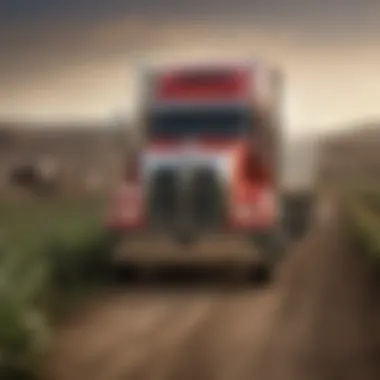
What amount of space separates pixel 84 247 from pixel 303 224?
404mm

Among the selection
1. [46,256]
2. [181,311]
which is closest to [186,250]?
[181,311]

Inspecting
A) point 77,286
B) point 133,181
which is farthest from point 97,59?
point 77,286

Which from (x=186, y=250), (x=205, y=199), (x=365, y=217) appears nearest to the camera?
(x=365, y=217)

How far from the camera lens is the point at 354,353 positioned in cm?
219

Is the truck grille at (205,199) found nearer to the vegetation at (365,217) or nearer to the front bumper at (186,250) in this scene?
the front bumper at (186,250)

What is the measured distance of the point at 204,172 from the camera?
98.4 inches

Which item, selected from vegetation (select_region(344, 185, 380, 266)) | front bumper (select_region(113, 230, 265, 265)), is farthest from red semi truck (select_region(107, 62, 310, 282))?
vegetation (select_region(344, 185, 380, 266))

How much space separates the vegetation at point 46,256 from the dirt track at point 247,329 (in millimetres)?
51

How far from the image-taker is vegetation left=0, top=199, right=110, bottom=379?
223cm

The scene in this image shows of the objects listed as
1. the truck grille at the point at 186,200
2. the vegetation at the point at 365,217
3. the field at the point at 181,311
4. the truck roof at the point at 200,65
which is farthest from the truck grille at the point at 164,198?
the vegetation at the point at 365,217

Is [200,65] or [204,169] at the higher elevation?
[200,65]

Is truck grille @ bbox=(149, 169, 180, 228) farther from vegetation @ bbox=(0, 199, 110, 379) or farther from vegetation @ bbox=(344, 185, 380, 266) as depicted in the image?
vegetation @ bbox=(344, 185, 380, 266)

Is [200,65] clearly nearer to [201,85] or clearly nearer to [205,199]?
[201,85]

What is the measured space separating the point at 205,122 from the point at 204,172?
0.37ft
